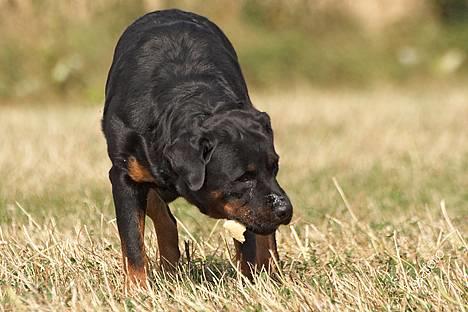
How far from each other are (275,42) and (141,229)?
38.2ft

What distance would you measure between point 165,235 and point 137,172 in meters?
0.63

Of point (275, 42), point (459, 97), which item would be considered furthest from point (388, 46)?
point (459, 97)

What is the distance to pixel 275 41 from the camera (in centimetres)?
1628

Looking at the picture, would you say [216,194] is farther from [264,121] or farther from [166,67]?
[166,67]

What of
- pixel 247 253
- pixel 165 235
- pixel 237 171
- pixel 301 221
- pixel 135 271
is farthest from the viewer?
pixel 301 221

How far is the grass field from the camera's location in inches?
171

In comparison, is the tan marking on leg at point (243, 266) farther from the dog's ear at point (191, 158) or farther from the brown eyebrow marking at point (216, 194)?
the dog's ear at point (191, 158)

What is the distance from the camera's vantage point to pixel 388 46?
16859mm

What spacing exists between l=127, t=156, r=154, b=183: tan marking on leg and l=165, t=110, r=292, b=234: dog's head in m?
0.35

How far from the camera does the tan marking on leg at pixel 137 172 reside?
185 inches

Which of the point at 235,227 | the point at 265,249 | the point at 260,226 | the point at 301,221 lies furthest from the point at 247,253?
the point at 301,221

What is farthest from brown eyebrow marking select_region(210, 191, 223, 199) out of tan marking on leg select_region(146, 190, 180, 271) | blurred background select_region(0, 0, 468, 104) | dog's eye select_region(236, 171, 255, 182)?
blurred background select_region(0, 0, 468, 104)

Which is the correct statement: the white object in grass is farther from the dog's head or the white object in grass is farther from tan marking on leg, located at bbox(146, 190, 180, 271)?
tan marking on leg, located at bbox(146, 190, 180, 271)

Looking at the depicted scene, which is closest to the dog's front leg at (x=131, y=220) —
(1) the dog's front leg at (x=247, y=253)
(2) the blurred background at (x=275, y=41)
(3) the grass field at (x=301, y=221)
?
(3) the grass field at (x=301, y=221)
